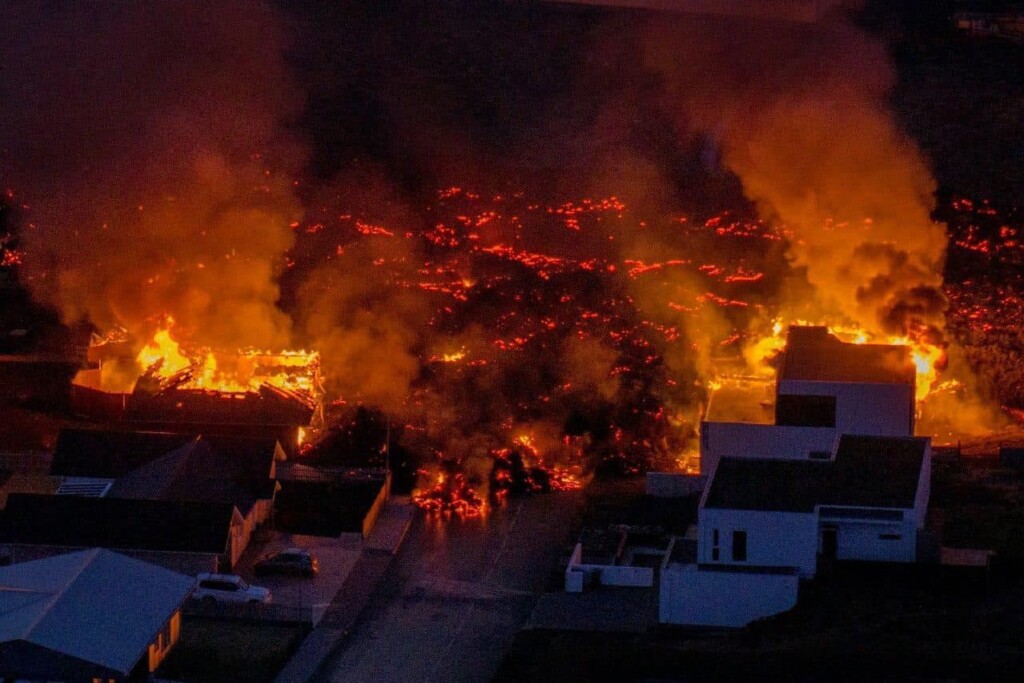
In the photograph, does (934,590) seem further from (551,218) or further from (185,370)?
(551,218)

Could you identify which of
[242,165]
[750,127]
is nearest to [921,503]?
[750,127]

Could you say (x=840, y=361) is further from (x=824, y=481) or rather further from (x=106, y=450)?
(x=106, y=450)

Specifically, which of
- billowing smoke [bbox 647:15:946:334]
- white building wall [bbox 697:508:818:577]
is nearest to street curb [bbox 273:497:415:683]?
white building wall [bbox 697:508:818:577]

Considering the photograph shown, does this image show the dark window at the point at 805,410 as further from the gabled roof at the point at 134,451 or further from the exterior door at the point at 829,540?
the gabled roof at the point at 134,451

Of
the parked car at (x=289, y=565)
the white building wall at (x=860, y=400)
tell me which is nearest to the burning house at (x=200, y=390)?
the parked car at (x=289, y=565)

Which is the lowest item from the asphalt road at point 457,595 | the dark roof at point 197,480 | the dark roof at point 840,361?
the asphalt road at point 457,595

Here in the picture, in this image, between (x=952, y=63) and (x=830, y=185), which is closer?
(x=830, y=185)
